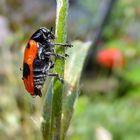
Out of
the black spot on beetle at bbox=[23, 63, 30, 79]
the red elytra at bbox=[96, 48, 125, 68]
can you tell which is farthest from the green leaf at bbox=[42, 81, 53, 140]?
the red elytra at bbox=[96, 48, 125, 68]

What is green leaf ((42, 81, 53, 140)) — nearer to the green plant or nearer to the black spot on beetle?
the green plant

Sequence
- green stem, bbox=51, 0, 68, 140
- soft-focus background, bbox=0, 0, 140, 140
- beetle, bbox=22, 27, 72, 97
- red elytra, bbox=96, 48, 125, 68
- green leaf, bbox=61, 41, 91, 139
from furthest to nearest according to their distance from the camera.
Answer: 1. red elytra, bbox=96, 48, 125, 68
2. soft-focus background, bbox=0, 0, 140, 140
3. beetle, bbox=22, 27, 72, 97
4. green leaf, bbox=61, 41, 91, 139
5. green stem, bbox=51, 0, 68, 140

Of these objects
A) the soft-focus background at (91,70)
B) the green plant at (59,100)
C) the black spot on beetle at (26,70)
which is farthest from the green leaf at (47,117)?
the soft-focus background at (91,70)

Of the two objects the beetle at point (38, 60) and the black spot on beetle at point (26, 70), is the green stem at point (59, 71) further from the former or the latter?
the black spot on beetle at point (26, 70)

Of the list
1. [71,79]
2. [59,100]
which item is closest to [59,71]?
[59,100]

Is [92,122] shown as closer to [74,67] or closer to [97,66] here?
[74,67]

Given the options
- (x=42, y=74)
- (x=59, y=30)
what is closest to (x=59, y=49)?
(x=59, y=30)
